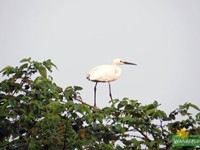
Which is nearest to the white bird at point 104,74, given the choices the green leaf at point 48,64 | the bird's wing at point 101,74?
the bird's wing at point 101,74

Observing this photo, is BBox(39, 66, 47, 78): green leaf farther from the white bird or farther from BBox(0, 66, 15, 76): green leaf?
the white bird

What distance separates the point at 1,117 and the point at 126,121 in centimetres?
174

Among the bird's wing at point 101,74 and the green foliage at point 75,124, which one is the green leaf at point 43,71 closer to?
the green foliage at point 75,124

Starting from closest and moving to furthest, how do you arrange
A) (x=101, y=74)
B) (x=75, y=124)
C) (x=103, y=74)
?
1. (x=75, y=124)
2. (x=101, y=74)
3. (x=103, y=74)

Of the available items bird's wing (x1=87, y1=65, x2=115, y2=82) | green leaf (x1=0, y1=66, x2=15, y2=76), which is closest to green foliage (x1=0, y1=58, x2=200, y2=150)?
green leaf (x1=0, y1=66, x2=15, y2=76)

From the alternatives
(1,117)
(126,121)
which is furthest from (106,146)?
(1,117)

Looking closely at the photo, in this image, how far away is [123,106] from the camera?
25.7ft

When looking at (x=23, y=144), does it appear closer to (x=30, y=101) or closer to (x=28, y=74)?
(x=30, y=101)

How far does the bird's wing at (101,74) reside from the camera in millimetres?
15656

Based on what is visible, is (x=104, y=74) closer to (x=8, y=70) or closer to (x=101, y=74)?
(x=101, y=74)

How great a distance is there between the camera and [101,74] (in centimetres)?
1582

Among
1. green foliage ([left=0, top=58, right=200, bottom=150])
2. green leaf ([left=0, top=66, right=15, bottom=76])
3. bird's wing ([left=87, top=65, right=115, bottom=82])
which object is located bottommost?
green foliage ([left=0, top=58, right=200, bottom=150])

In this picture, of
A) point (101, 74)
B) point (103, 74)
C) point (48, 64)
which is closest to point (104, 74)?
point (103, 74)

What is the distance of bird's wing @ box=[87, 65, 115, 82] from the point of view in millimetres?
15656
